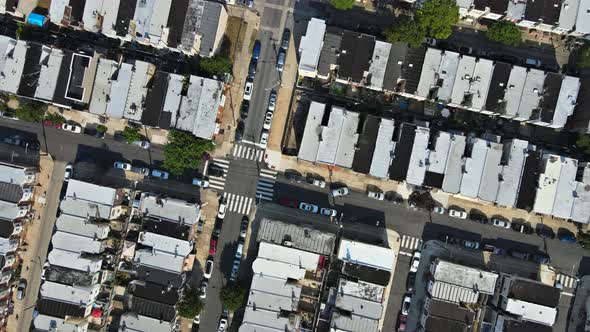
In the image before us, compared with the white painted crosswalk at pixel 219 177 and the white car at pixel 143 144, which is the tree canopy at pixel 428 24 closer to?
the white painted crosswalk at pixel 219 177

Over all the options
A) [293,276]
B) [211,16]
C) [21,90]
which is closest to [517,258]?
[293,276]

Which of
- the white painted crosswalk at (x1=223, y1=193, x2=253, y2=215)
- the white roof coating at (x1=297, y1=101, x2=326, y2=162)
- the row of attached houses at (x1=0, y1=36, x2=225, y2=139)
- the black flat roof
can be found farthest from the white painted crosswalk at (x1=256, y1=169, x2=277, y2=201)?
the black flat roof

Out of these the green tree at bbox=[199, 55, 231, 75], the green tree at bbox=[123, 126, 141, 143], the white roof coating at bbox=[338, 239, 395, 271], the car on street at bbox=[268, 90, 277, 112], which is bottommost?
the white roof coating at bbox=[338, 239, 395, 271]

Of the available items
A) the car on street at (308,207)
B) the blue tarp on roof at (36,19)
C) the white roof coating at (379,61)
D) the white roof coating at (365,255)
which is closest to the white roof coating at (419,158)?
the white roof coating at (379,61)

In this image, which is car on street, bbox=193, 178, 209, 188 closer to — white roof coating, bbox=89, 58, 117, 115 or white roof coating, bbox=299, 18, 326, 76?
white roof coating, bbox=89, 58, 117, 115

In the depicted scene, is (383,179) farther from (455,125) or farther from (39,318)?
(39,318)

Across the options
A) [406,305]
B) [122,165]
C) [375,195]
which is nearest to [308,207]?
[375,195]

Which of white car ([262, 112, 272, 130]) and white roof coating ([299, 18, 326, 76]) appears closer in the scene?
white roof coating ([299, 18, 326, 76])
